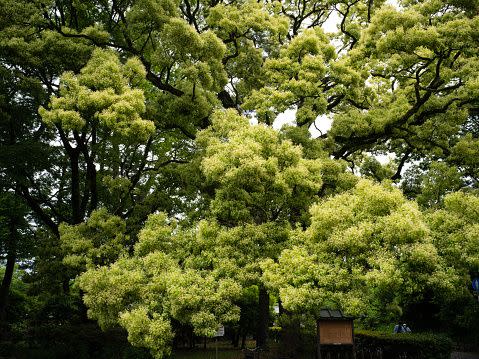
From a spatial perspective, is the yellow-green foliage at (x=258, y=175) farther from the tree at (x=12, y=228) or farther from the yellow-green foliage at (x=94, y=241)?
the tree at (x=12, y=228)

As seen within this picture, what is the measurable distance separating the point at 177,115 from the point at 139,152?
5.41m

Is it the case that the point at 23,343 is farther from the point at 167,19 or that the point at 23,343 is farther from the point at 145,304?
the point at 167,19

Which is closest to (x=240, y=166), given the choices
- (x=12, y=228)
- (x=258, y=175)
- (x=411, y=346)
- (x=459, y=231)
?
(x=258, y=175)

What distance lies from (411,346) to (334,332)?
3.67 meters

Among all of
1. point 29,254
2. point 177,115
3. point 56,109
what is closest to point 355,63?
point 177,115

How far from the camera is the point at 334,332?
32.2ft

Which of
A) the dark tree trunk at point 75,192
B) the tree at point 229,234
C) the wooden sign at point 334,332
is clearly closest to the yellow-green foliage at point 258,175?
the tree at point 229,234

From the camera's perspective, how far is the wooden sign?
32.0 ft

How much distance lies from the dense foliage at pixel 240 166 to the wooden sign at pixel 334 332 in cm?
45

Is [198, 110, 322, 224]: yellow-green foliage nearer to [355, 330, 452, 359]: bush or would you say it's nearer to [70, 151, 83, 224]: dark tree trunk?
[355, 330, 452, 359]: bush

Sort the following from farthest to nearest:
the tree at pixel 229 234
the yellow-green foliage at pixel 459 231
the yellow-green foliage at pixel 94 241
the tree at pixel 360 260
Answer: the yellow-green foliage at pixel 94 241 → the tree at pixel 229 234 → the yellow-green foliage at pixel 459 231 → the tree at pixel 360 260

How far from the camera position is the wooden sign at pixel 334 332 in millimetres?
9750

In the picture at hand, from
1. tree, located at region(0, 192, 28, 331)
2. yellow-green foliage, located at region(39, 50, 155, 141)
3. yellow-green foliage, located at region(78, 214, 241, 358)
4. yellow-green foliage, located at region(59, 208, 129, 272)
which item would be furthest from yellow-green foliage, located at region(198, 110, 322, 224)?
tree, located at region(0, 192, 28, 331)

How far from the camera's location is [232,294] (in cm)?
1022
